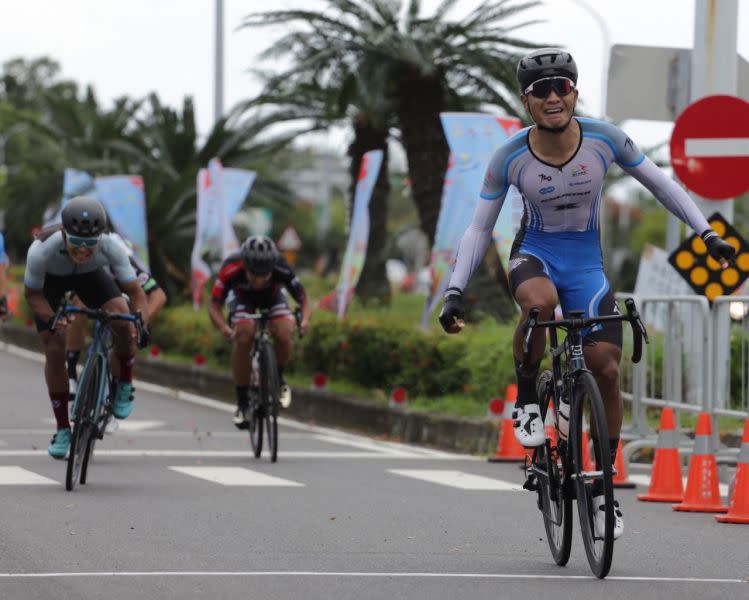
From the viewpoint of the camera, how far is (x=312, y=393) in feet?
62.7

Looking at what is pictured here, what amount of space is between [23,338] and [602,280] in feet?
79.0

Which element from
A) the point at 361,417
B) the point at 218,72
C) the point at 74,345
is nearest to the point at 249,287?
the point at 74,345

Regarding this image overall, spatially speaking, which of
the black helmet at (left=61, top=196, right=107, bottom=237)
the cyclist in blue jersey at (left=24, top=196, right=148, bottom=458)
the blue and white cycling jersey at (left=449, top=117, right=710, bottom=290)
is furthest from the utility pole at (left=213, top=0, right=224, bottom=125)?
the blue and white cycling jersey at (left=449, top=117, right=710, bottom=290)

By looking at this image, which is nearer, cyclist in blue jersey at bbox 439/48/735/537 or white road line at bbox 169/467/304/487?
cyclist in blue jersey at bbox 439/48/735/537

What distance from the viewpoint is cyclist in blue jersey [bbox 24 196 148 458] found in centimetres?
1075

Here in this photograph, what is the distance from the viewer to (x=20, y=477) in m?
11.6

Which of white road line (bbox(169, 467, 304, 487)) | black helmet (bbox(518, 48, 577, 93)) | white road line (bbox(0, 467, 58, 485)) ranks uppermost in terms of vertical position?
black helmet (bbox(518, 48, 577, 93))

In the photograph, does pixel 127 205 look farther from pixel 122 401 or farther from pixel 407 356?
pixel 122 401

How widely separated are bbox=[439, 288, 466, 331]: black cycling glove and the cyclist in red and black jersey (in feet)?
20.6

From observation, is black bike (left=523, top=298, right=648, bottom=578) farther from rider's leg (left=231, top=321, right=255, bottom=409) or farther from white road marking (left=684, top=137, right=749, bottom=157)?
rider's leg (left=231, top=321, right=255, bottom=409)

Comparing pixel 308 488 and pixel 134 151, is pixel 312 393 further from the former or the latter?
pixel 134 151

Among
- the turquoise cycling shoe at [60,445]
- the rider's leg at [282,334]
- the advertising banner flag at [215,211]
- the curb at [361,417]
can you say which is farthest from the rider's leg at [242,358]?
the advertising banner flag at [215,211]

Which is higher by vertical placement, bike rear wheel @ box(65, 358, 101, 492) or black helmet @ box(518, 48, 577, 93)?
black helmet @ box(518, 48, 577, 93)

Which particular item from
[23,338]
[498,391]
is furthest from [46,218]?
[498,391]
